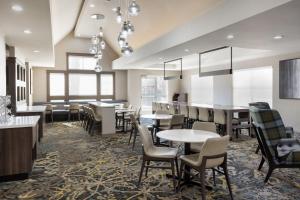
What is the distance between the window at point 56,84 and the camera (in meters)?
12.0

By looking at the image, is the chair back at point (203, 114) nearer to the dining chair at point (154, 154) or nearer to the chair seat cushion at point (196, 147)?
the chair seat cushion at point (196, 147)


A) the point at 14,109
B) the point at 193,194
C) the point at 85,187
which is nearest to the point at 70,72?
the point at 14,109

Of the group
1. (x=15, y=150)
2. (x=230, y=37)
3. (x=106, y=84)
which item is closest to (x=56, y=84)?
(x=106, y=84)

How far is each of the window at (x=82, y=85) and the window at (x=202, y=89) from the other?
5.40 meters

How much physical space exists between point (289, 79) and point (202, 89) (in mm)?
5084

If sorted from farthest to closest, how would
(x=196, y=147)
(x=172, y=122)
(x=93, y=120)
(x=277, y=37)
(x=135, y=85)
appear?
(x=135, y=85)
(x=93, y=120)
(x=172, y=122)
(x=277, y=37)
(x=196, y=147)

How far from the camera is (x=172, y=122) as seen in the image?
5.48 metres

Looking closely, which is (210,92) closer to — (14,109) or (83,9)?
(83,9)

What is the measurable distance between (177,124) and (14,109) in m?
4.00

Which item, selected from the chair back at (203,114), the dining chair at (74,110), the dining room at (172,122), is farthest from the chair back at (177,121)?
the dining chair at (74,110)

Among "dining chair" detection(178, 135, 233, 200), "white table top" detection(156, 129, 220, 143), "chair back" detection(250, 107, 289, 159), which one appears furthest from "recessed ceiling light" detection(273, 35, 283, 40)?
"dining chair" detection(178, 135, 233, 200)

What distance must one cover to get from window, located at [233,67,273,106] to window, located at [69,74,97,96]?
7.20 metres

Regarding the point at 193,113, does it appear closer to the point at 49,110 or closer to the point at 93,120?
the point at 93,120

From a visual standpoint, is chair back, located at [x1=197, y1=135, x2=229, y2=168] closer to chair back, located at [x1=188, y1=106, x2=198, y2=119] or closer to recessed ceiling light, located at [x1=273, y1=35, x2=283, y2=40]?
recessed ceiling light, located at [x1=273, y1=35, x2=283, y2=40]
